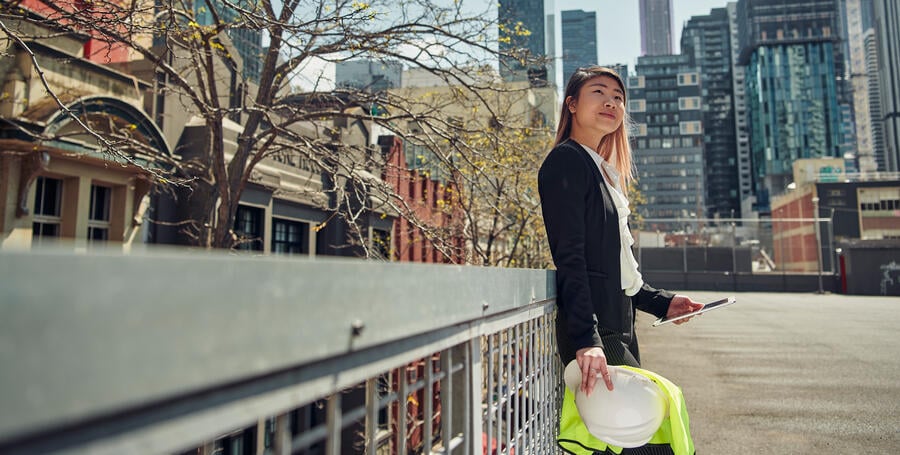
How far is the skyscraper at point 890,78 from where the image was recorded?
183625 millimetres

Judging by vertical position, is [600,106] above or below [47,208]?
below

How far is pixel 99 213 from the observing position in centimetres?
1227

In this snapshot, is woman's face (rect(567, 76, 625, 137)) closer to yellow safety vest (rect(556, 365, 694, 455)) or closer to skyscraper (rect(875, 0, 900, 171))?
yellow safety vest (rect(556, 365, 694, 455))

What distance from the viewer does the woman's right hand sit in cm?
223

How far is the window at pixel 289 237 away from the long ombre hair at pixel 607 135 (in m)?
14.8

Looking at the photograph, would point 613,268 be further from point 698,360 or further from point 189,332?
point 698,360

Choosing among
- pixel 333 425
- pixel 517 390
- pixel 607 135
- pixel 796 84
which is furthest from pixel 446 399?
pixel 796 84

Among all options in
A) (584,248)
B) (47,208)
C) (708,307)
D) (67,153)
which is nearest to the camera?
(584,248)

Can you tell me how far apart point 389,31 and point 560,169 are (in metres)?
5.80

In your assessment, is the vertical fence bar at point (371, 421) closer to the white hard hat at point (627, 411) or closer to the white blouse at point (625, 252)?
the white hard hat at point (627, 411)

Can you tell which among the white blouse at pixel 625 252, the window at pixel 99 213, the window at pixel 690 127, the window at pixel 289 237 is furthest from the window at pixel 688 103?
the white blouse at pixel 625 252

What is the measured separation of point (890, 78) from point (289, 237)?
771 ft

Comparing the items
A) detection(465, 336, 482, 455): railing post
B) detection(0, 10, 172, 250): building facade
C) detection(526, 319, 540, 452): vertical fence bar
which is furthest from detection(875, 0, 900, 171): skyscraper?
detection(465, 336, 482, 455): railing post

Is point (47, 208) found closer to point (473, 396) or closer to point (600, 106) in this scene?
point (600, 106)
